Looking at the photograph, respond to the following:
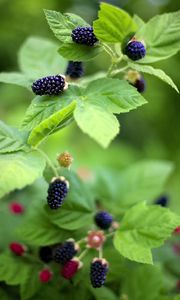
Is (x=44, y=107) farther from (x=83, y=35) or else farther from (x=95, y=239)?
(x=95, y=239)

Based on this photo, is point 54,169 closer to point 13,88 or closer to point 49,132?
point 49,132

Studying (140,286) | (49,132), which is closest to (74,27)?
(49,132)

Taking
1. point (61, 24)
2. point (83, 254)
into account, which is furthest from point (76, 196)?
point (61, 24)

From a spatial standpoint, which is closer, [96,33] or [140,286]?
[96,33]

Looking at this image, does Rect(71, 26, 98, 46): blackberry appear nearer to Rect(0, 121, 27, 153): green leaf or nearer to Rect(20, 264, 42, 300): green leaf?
Rect(0, 121, 27, 153): green leaf

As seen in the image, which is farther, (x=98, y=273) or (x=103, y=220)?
(x=103, y=220)

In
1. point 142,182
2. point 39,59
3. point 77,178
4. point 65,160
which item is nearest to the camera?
point 65,160

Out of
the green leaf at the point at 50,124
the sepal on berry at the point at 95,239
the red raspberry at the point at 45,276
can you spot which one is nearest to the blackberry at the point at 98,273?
the sepal on berry at the point at 95,239
